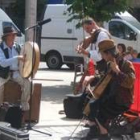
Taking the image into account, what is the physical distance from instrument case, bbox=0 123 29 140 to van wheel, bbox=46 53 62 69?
15.0 m

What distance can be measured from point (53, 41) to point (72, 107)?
37.6 feet

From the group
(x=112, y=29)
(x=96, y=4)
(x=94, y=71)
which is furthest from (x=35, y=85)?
(x=112, y=29)

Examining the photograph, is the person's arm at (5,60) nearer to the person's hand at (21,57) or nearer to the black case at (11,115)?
the person's hand at (21,57)

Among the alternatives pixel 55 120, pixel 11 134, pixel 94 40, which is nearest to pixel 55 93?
pixel 55 120

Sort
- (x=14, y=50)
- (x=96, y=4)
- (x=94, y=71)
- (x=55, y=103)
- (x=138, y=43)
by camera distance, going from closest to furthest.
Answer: (x=14, y=50) → (x=94, y=71) → (x=55, y=103) → (x=96, y=4) → (x=138, y=43)

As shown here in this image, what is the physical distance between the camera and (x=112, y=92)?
7.80 m

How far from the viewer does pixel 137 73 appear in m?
8.92

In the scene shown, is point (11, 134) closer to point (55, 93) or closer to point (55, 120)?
point (55, 120)

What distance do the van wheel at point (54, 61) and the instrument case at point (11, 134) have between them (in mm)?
14961

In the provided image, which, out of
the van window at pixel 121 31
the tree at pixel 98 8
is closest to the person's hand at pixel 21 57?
the tree at pixel 98 8

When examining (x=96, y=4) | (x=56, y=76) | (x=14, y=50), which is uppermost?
(x=96, y=4)

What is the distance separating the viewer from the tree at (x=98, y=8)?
13.8 metres

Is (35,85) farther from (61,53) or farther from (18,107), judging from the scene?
(61,53)

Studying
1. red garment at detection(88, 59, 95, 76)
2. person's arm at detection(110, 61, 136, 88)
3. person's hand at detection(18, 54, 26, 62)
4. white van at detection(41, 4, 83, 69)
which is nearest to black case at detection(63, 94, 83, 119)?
red garment at detection(88, 59, 95, 76)
